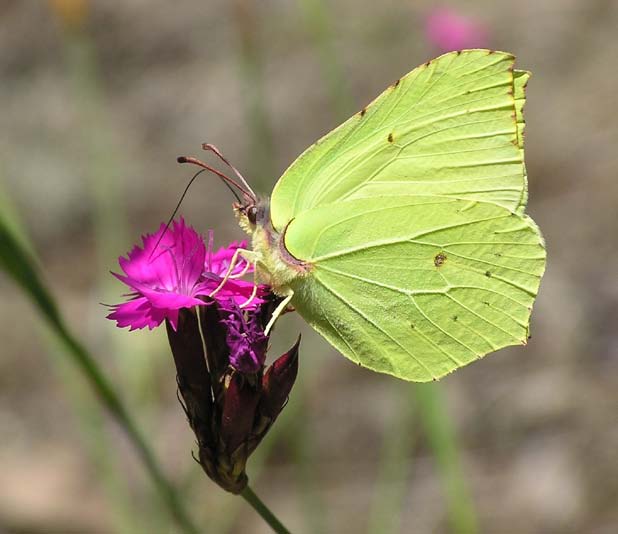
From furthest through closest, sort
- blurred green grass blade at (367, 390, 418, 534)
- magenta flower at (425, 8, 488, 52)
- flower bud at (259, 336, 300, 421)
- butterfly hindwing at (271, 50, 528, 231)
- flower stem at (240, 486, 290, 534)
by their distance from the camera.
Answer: magenta flower at (425, 8, 488, 52) → blurred green grass blade at (367, 390, 418, 534) → butterfly hindwing at (271, 50, 528, 231) → flower bud at (259, 336, 300, 421) → flower stem at (240, 486, 290, 534)

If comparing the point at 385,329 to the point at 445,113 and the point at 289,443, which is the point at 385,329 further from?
the point at 289,443

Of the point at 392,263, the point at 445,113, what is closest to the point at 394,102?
the point at 445,113

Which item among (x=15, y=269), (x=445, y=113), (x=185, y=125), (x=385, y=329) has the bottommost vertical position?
(x=185, y=125)

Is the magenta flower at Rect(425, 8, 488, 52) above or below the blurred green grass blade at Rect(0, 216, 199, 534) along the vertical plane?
below

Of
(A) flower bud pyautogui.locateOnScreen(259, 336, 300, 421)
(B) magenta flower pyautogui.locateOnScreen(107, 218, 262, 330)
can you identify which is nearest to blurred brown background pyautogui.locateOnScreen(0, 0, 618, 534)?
(B) magenta flower pyautogui.locateOnScreen(107, 218, 262, 330)

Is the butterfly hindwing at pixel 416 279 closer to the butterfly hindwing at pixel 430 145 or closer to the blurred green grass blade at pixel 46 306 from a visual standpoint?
the butterfly hindwing at pixel 430 145

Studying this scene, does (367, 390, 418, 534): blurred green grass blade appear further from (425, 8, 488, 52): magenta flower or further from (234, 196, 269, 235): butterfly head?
(425, 8, 488, 52): magenta flower

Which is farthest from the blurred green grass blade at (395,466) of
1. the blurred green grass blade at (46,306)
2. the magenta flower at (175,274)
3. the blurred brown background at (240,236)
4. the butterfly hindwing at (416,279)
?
the blurred green grass blade at (46,306)
